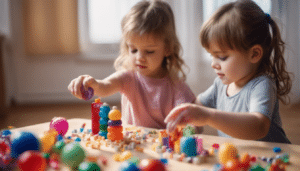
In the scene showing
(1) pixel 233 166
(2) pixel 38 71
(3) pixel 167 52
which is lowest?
(2) pixel 38 71

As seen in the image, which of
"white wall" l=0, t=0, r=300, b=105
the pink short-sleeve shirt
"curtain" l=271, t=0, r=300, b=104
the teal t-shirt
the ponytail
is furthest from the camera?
"white wall" l=0, t=0, r=300, b=105

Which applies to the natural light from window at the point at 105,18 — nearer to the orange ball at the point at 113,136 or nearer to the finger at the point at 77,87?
the finger at the point at 77,87

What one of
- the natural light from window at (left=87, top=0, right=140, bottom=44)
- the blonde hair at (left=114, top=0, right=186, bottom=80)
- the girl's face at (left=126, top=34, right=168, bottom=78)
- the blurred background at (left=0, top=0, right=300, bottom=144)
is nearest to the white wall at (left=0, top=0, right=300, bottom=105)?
the blurred background at (left=0, top=0, right=300, bottom=144)

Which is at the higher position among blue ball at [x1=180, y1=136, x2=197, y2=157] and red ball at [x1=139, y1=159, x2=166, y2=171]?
red ball at [x1=139, y1=159, x2=166, y2=171]

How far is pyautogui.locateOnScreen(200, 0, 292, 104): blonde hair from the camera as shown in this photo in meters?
0.93

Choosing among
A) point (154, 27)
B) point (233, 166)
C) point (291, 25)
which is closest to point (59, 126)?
point (233, 166)

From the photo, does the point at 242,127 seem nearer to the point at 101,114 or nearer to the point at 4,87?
the point at 101,114

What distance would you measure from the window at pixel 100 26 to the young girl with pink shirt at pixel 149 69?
6.63 ft

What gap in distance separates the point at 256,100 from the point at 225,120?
0.19 m

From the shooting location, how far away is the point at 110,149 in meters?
0.71

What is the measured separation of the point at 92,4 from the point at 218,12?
2.59 metres

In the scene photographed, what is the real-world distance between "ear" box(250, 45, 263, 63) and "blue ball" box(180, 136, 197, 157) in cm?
46

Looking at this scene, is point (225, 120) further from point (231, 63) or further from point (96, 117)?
point (96, 117)

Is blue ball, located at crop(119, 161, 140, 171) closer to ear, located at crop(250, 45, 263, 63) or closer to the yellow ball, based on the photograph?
the yellow ball
